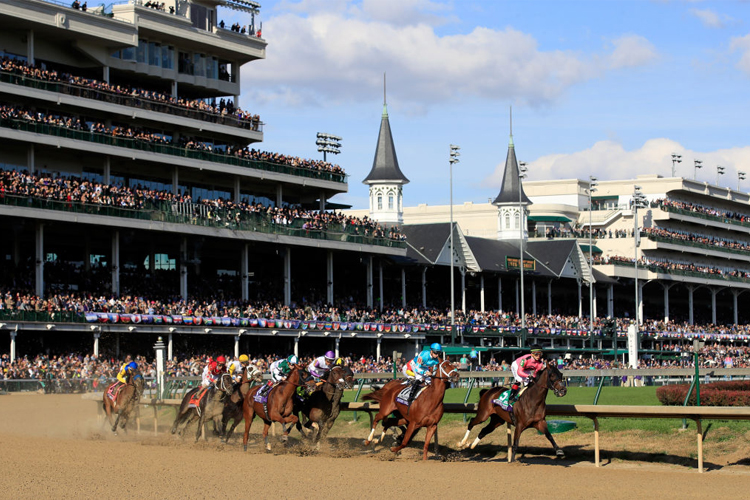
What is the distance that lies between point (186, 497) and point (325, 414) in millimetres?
5872

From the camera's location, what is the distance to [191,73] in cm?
5056

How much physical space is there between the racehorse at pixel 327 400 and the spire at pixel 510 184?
178ft

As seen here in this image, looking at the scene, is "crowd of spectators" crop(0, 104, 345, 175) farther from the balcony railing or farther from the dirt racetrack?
the dirt racetrack

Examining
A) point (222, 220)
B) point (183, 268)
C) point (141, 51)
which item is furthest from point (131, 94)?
point (183, 268)

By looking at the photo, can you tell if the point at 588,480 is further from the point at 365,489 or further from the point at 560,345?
the point at 560,345

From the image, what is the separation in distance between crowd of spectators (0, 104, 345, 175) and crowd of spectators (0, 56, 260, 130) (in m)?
1.20

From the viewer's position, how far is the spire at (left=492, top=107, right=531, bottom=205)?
7362 cm

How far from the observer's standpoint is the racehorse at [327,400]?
19.5 metres

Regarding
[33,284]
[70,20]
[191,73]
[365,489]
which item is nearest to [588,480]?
[365,489]

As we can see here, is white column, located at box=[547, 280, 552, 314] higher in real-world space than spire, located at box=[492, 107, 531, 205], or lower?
lower

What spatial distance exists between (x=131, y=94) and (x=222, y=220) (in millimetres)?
6359

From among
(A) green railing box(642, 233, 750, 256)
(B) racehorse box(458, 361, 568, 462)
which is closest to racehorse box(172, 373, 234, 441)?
(B) racehorse box(458, 361, 568, 462)

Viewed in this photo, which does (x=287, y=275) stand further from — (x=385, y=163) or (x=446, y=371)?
(x=446, y=371)

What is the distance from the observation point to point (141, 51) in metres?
48.2
